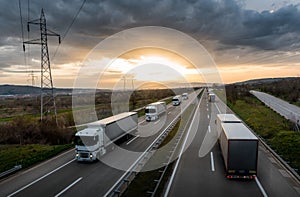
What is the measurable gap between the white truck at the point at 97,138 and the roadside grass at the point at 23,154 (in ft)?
12.4

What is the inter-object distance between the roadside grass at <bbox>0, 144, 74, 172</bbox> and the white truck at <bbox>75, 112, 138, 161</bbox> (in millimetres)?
3792

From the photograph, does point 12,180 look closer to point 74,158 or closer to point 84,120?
point 74,158

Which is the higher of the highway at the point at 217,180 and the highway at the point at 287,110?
the highway at the point at 287,110

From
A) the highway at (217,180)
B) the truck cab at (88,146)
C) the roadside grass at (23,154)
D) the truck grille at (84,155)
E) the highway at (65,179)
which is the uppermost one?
the truck cab at (88,146)

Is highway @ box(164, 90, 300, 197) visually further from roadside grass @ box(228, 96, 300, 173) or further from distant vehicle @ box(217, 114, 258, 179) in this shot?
roadside grass @ box(228, 96, 300, 173)

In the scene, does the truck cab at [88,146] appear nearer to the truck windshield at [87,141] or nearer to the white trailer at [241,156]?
the truck windshield at [87,141]

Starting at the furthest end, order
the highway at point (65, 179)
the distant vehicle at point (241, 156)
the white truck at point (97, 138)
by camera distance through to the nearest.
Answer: the white truck at point (97, 138) → the distant vehicle at point (241, 156) → the highway at point (65, 179)

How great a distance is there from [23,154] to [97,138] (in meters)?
8.20

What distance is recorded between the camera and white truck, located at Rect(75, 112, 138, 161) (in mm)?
18453

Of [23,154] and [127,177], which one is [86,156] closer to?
[127,177]

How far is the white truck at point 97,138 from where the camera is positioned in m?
18.5

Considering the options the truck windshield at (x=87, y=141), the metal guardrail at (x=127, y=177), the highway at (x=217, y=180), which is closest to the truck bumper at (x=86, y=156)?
the truck windshield at (x=87, y=141)

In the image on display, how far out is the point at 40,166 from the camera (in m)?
18.4

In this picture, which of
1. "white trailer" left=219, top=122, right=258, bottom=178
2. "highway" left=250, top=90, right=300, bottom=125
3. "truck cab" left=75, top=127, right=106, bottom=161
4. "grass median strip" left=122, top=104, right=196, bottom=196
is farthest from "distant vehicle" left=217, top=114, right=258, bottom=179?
"highway" left=250, top=90, right=300, bottom=125
